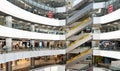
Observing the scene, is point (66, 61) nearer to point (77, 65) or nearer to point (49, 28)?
point (77, 65)

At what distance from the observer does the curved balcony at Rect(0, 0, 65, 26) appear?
26953 millimetres

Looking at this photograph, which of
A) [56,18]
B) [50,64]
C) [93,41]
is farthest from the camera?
[56,18]

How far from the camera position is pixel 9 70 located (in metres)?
31.2

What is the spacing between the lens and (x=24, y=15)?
34625 mm

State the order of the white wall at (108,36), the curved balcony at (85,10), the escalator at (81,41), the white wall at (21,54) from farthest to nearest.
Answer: the escalator at (81,41) < the curved balcony at (85,10) < the white wall at (108,36) < the white wall at (21,54)

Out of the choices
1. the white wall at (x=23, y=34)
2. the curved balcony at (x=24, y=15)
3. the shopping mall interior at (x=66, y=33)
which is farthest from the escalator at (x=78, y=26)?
the curved balcony at (x=24, y=15)

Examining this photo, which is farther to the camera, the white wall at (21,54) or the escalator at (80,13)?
the escalator at (80,13)

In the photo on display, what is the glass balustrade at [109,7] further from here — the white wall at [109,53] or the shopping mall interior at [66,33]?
the white wall at [109,53]

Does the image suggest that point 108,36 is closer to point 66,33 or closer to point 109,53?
point 109,53

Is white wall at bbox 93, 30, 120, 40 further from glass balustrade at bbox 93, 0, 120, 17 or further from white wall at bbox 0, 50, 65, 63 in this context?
white wall at bbox 0, 50, 65, 63

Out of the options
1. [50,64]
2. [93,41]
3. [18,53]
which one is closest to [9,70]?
[18,53]

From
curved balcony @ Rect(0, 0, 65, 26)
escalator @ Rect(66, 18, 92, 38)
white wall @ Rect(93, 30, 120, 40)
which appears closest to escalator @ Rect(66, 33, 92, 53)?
white wall @ Rect(93, 30, 120, 40)

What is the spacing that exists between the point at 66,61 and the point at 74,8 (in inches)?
420

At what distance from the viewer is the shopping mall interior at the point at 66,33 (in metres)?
33.2
